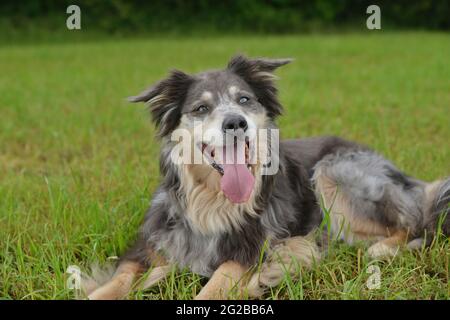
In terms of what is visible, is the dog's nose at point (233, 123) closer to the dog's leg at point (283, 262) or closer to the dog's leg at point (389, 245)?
the dog's leg at point (283, 262)

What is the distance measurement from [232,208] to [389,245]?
1234 mm

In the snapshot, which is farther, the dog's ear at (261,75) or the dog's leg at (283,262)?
the dog's ear at (261,75)

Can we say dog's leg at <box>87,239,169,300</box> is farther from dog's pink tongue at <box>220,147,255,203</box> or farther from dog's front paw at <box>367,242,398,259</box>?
dog's front paw at <box>367,242,398,259</box>

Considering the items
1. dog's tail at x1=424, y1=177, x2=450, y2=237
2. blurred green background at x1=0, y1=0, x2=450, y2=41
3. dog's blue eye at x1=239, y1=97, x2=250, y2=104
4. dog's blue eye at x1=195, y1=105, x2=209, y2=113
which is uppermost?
blurred green background at x1=0, y1=0, x2=450, y2=41

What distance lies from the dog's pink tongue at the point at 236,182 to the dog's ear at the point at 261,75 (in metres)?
0.54

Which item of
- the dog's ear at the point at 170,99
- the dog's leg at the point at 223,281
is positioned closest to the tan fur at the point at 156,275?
the dog's leg at the point at 223,281

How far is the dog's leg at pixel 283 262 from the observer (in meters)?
3.42

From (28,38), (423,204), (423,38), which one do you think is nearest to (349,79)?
(423,204)

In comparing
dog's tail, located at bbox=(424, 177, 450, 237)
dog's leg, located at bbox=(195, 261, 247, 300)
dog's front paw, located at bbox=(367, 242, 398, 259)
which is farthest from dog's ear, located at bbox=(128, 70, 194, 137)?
dog's tail, located at bbox=(424, 177, 450, 237)

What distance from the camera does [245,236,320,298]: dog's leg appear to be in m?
3.42

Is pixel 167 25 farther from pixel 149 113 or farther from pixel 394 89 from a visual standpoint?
pixel 149 113

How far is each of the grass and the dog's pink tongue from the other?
0.59m

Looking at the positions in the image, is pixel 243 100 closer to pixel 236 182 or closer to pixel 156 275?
pixel 236 182

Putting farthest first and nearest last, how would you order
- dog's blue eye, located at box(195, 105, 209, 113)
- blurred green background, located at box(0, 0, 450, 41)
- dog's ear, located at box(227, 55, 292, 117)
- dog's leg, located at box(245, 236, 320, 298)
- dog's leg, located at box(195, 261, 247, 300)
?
blurred green background, located at box(0, 0, 450, 41) < dog's ear, located at box(227, 55, 292, 117) < dog's blue eye, located at box(195, 105, 209, 113) < dog's leg, located at box(245, 236, 320, 298) < dog's leg, located at box(195, 261, 247, 300)
